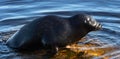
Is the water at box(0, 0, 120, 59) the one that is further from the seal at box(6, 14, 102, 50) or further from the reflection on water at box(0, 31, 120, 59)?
the seal at box(6, 14, 102, 50)

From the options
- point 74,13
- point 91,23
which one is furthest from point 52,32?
point 74,13

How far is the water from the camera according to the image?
892 cm

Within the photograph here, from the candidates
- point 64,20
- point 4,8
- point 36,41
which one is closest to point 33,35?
point 36,41

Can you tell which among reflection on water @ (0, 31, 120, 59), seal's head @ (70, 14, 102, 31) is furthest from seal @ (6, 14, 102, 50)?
reflection on water @ (0, 31, 120, 59)

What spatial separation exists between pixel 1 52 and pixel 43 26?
3.73ft

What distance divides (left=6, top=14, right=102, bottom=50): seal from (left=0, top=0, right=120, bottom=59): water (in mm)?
311

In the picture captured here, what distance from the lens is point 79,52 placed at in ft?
29.1

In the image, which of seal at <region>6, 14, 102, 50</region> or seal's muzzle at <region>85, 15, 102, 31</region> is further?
seal's muzzle at <region>85, 15, 102, 31</region>

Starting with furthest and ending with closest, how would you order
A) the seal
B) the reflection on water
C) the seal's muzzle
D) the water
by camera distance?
the water
the seal's muzzle
the reflection on water
the seal

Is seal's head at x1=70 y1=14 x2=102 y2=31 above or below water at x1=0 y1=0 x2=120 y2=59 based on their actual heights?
above

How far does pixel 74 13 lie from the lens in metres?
11.7

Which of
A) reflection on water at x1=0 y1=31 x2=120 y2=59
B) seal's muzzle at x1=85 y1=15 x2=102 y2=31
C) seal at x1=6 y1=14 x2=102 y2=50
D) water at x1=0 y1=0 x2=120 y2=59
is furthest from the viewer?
water at x1=0 y1=0 x2=120 y2=59

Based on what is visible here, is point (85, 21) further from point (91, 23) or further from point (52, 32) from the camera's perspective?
point (52, 32)

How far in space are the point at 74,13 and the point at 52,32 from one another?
3.39m
